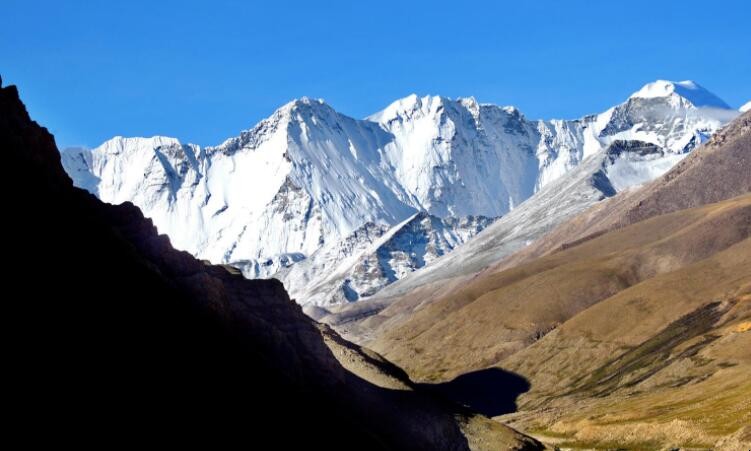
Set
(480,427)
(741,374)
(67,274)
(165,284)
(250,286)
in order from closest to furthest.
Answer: (67,274) → (165,284) → (250,286) → (480,427) → (741,374)

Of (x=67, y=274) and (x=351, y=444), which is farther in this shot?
(x=351, y=444)

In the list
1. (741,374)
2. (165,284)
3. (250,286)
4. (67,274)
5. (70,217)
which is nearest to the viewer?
(67,274)

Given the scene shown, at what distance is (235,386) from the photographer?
2842 inches

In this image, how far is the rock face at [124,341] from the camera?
5684cm

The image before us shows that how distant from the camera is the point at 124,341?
64.3 metres

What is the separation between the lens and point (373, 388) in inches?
4582

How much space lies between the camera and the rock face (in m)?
56.8

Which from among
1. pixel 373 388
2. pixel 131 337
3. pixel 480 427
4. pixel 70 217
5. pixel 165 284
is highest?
pixel 70 217

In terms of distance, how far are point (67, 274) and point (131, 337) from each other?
18.7 feet

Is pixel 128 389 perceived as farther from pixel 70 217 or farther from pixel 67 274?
pixel 70 217

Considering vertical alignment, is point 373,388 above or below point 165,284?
below

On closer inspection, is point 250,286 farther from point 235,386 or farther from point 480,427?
point 235,386

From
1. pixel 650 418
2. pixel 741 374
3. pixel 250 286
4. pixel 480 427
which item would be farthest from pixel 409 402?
pixel 741 374

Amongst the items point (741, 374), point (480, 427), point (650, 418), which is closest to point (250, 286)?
point (480, 427)
